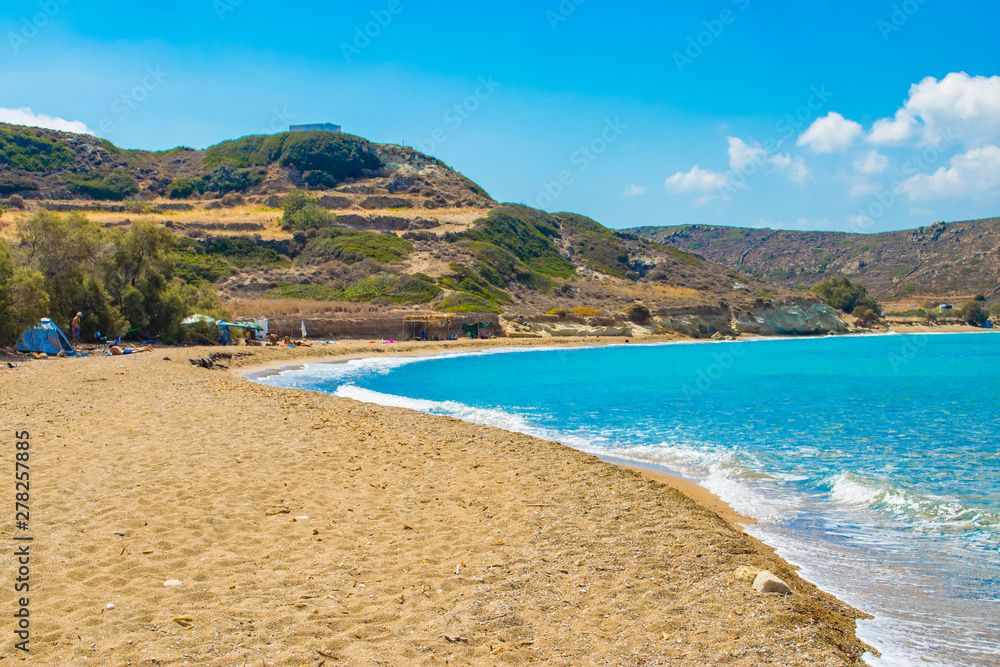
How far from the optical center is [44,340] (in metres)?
21.7

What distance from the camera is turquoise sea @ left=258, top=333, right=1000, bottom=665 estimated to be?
519 cm

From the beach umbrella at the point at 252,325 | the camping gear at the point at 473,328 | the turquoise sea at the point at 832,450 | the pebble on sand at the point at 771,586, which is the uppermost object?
the beach umbrella at the point at 252,325

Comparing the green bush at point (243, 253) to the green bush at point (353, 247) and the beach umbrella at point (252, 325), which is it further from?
the beach umbrella at point (252, 325)

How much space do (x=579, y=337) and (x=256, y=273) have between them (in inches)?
1213

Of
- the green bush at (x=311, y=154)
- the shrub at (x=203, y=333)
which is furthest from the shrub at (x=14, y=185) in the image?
the shrub at (x=203, y=333)

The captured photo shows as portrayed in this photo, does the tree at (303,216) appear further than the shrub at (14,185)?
No

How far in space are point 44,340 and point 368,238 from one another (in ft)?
159

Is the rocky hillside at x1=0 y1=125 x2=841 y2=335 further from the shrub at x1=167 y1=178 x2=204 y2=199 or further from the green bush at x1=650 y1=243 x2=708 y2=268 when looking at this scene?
the green bush at x1=650 y1=243 x2=708 y2=268

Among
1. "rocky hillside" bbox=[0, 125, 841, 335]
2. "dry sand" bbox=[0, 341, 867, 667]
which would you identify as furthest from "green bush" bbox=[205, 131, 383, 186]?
"dry sand" bbox=[0, 341, 867, 667]

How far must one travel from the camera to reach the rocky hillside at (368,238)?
186 ft

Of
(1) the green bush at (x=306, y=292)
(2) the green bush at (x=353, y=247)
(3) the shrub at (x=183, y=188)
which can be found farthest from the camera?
(3) the shrub at (x=183, y=188)

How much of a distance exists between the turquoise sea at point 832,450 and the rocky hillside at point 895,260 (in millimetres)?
109257

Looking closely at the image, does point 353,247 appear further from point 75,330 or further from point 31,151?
point 31,151

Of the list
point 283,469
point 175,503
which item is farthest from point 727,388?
point 175,503
